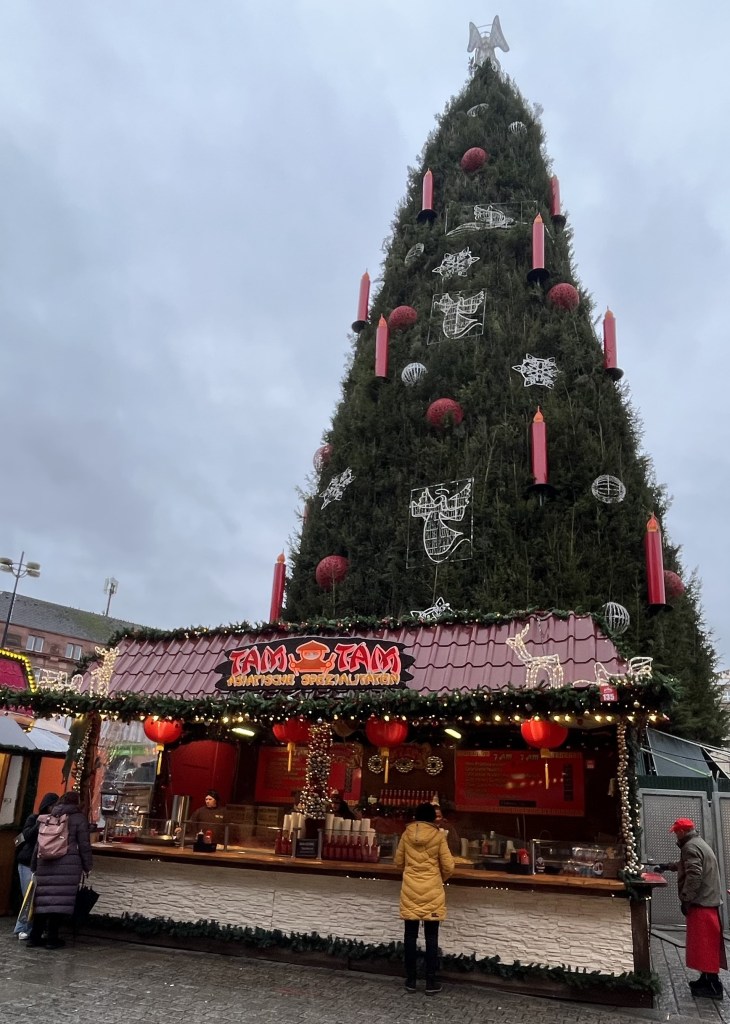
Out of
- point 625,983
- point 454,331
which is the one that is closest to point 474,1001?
point 625,983

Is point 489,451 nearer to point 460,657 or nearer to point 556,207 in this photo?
point 556,207

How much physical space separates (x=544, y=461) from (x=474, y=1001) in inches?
557

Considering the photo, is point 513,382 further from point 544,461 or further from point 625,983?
point 625,983

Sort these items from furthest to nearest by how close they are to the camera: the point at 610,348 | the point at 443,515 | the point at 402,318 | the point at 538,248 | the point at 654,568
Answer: the point at 402,318 < the point at 538,248 < the point at 610,348 < the point at 443,515 < the point at 654,568

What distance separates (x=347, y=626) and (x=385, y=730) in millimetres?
1984

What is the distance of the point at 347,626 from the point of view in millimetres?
9984

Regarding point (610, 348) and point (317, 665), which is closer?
point (317, 665)

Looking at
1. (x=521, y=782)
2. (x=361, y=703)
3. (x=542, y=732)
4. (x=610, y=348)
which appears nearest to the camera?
(x=361, y=703)

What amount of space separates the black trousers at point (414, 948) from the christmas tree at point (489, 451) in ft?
35.9

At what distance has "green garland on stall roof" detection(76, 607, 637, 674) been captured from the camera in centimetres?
896

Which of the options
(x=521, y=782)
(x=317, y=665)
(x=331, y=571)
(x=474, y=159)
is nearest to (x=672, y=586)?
(x=521, y=782)

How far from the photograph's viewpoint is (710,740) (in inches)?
675

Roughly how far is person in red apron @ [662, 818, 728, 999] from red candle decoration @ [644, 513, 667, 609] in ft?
33.1

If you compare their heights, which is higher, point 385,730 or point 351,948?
point 385,730
